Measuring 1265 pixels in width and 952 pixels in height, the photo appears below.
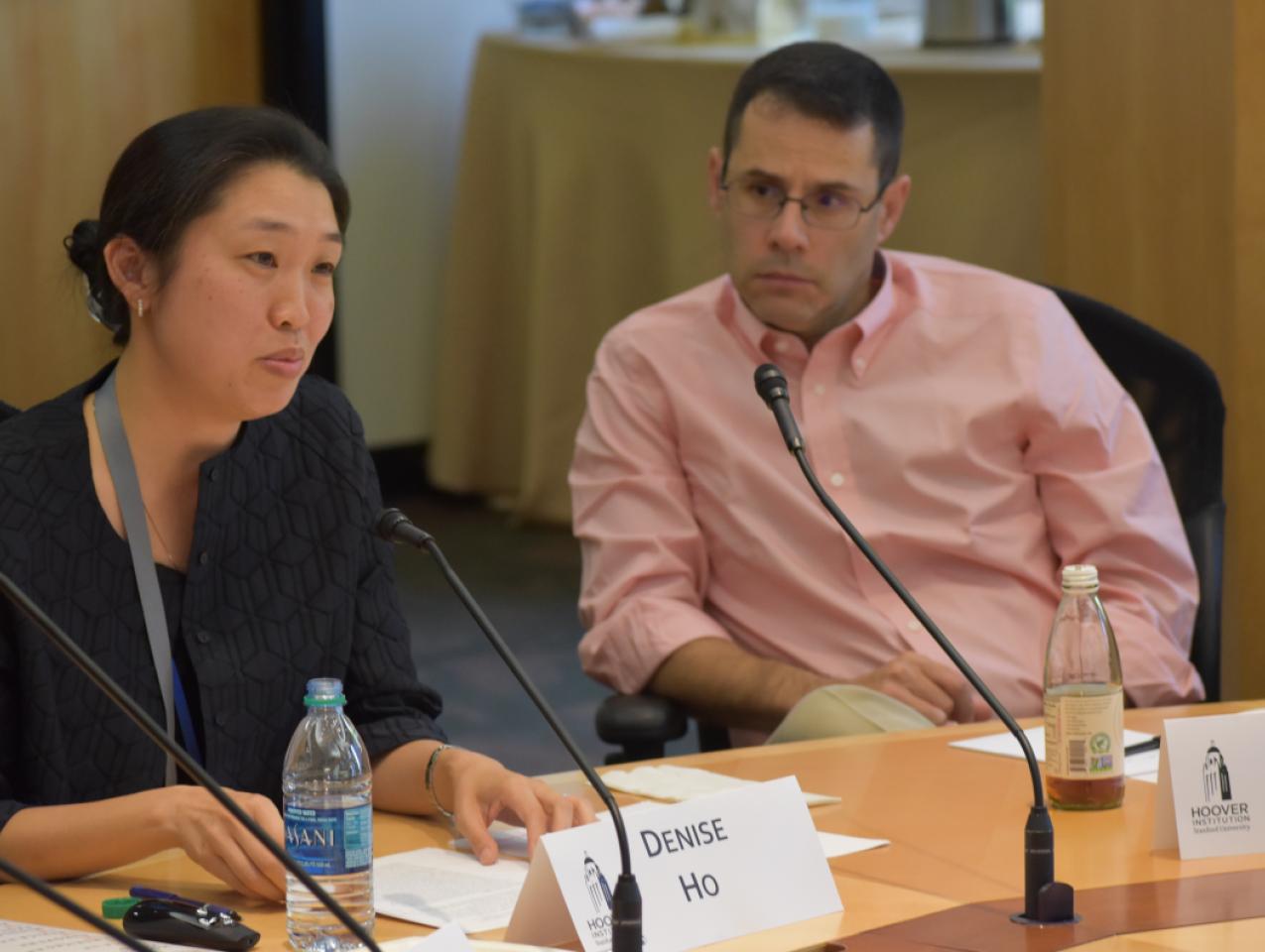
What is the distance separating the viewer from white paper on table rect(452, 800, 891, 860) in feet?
5.46

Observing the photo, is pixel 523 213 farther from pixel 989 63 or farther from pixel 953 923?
pixel 953 923

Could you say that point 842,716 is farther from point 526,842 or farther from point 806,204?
point 806,204

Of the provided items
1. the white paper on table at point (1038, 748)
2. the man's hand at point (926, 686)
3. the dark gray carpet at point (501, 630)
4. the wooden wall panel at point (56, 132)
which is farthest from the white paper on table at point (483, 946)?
the wooden wall panel at point (56, 132)

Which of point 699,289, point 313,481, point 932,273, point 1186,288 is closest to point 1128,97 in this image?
point 1186,288

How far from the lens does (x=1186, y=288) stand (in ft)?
10.3

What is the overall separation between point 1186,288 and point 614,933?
2097 mm

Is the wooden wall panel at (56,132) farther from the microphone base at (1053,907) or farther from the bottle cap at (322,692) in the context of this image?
the microphone base at (1053,907)

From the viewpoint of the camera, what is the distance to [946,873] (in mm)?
1608

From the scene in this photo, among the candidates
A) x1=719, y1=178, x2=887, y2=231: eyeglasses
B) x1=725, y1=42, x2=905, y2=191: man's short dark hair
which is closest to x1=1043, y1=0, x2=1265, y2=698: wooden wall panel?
x1=725, y1=42, x2=905, y2=191: man's short dark hair

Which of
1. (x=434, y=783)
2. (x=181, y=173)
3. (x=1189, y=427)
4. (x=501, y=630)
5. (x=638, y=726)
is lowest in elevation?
(x=501, y=630)

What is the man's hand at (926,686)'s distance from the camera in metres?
2.27

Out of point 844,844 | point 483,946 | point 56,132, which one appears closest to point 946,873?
point 844,844

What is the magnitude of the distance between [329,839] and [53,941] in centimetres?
20

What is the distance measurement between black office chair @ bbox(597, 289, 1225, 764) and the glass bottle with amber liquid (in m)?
0.68
